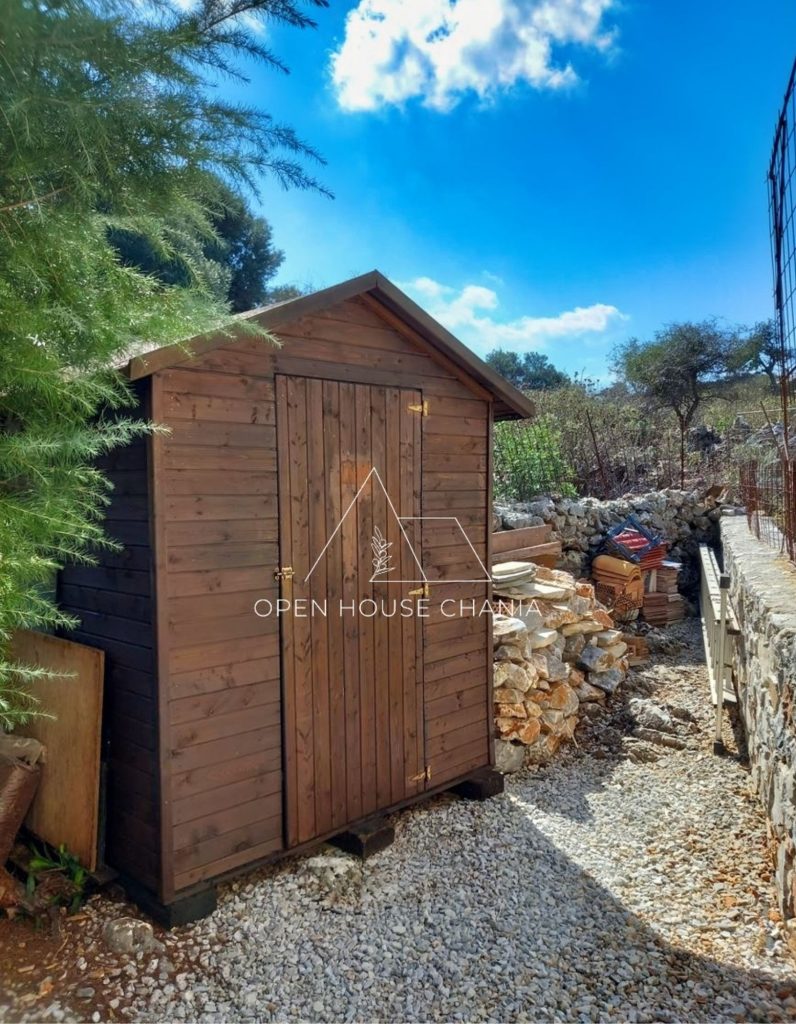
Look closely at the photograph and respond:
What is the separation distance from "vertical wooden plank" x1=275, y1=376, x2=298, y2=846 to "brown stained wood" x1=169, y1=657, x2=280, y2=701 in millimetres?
87

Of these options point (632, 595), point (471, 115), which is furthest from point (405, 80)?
point (632, 595)

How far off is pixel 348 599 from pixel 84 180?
2240 millimetres

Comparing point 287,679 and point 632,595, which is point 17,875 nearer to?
point 287,679

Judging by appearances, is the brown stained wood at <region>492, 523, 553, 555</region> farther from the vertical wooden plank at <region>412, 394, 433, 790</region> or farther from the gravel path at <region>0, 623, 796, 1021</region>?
the gravel path at <region>0, 623, 796, 1021</region>

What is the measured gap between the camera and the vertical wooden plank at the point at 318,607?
3.28m

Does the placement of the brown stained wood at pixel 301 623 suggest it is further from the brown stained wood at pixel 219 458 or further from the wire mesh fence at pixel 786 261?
the wire mesh fence at pixel 786 261

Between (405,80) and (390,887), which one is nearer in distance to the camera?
(390,887)

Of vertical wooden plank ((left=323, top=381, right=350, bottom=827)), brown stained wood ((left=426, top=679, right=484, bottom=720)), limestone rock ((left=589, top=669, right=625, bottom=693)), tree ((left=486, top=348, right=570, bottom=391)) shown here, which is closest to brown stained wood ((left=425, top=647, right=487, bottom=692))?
brown stained wood ((left=426, top=679, right=484, bottom=720))

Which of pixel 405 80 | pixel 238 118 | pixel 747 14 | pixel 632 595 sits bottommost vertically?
pixel 632 595

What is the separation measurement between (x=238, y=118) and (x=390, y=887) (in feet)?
11.0

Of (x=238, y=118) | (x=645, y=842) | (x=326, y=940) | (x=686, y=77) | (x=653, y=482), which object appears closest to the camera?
(x=238, y=118)

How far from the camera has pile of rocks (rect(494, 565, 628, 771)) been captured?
4.70 metres

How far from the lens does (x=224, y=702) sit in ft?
9.68

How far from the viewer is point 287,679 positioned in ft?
10.5
